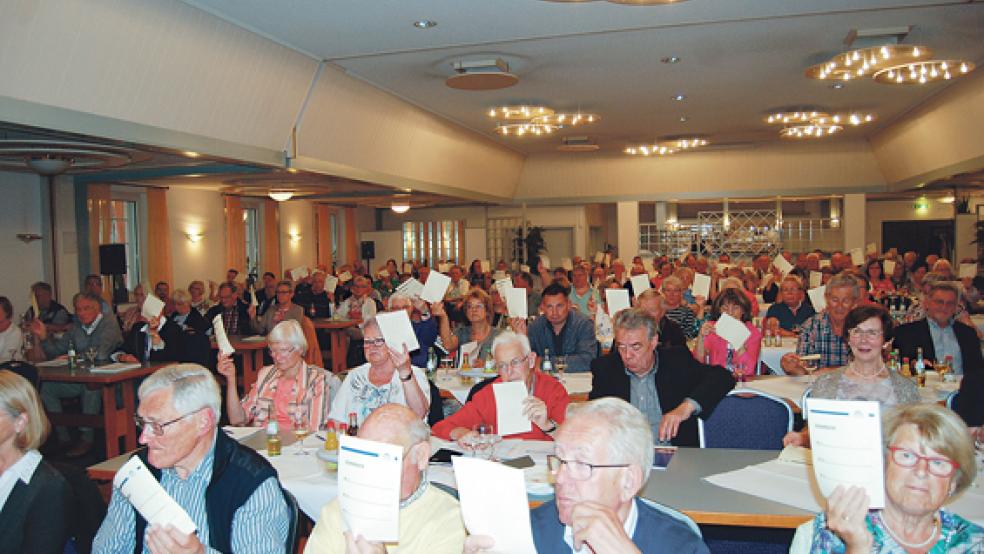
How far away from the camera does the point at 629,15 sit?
7.16 metres

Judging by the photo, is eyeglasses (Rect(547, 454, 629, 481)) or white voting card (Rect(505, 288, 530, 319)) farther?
white voting card (Rect(505, 288, 530, 319))

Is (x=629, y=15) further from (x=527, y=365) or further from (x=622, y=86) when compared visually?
(x=527, y=365)

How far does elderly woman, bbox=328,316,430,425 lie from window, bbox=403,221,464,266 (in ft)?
53.6

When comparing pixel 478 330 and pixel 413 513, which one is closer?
pixel 413 513

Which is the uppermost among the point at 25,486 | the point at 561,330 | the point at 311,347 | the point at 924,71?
the point at 924,71

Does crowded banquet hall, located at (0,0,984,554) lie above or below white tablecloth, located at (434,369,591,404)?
above

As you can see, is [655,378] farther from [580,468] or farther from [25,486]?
[25,486]

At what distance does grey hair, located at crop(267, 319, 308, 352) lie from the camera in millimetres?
4457

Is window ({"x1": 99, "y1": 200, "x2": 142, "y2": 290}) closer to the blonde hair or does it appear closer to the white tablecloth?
the white tablecloth

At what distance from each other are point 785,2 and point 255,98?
5253mm

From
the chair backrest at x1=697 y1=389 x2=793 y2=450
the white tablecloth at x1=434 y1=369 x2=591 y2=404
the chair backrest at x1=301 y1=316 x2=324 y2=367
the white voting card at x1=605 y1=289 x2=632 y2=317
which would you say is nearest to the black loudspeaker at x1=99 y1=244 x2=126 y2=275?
the chair backrest at x1=301 y1=316 x2=324 y2=367

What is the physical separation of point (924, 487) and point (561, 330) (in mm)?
4578

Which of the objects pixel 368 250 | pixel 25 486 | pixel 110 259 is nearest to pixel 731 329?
pixel 25 486

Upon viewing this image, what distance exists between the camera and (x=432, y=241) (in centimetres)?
2108
